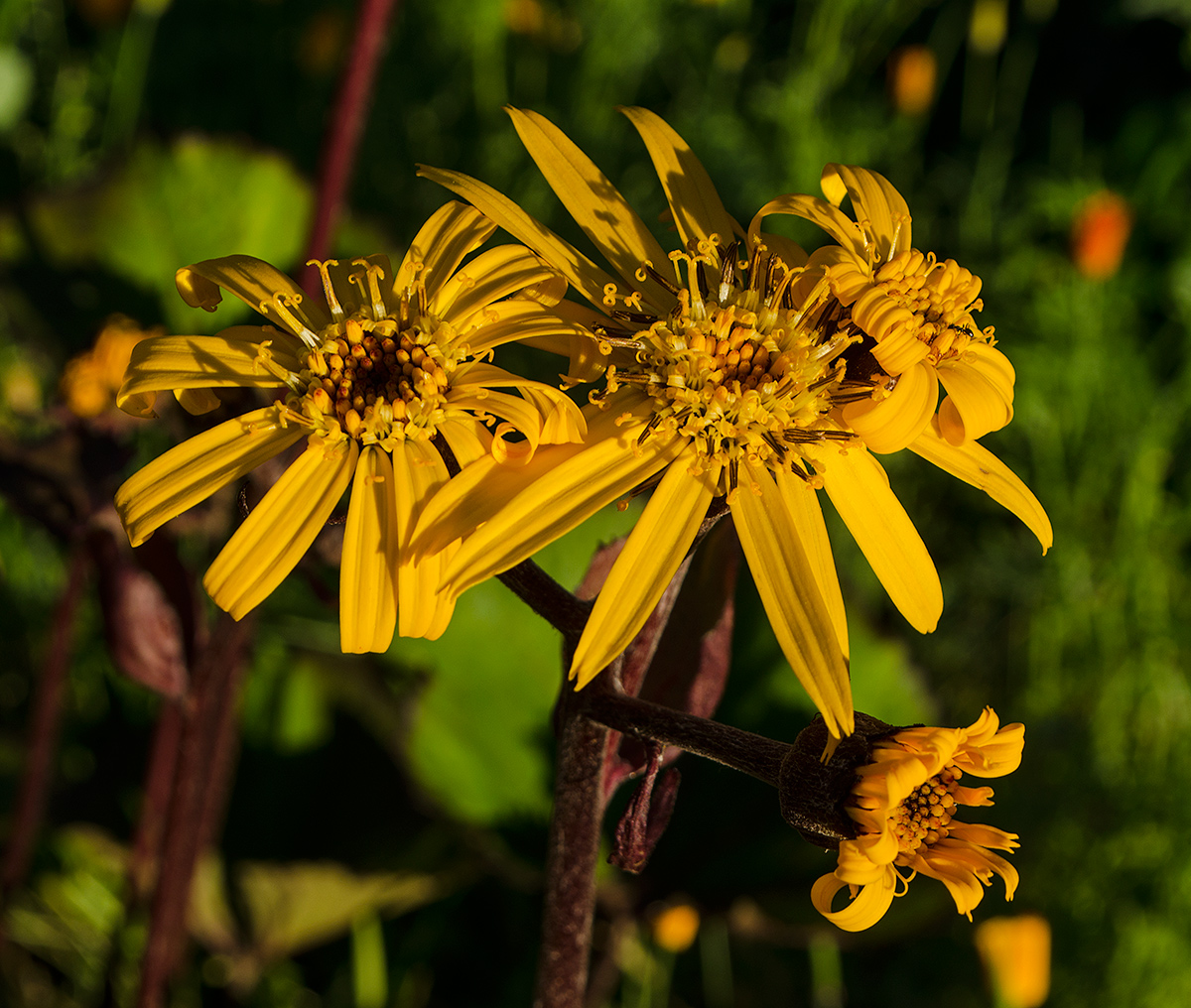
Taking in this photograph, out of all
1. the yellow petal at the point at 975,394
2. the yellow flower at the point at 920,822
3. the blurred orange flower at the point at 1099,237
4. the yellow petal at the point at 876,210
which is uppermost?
the blurred orange flower at the point at 1099,237

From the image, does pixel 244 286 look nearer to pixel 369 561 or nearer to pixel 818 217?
pixel 369 561

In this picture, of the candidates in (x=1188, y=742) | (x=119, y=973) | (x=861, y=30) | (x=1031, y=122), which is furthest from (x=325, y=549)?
(x=1031, y=122)

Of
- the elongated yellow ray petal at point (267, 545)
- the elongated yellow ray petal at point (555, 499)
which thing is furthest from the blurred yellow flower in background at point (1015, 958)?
the elongated yellow ray petal at point (267, 545)

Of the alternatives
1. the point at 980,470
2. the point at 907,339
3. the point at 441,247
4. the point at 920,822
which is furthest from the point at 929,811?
the point at 441,247

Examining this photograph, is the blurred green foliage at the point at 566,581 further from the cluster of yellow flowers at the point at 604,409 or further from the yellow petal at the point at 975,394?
the yellow petal at the point at 975,394

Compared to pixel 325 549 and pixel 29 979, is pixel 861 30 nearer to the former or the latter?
pixel 325 549

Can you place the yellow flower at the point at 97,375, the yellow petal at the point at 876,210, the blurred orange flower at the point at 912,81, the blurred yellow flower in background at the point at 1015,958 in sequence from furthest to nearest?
the blurred orange flower at the point at 912,81 < the blurred yellow flower in background at the point at 1015,958 < the yellow flower at the point at 97,375 < the yellow petal at the point at 876,210

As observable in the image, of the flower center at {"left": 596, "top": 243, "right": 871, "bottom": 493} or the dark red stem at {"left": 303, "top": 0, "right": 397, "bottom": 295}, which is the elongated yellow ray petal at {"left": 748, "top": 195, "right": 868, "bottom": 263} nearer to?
the flower center at {"left": 596, "top": 243, "right": 871, "bottom": 493}
